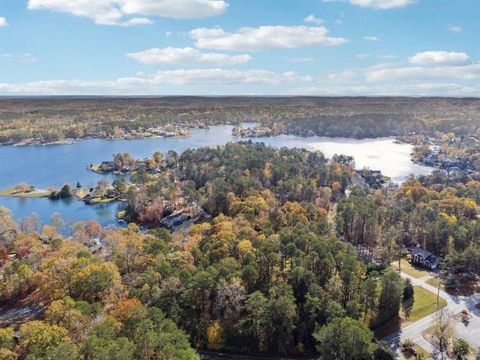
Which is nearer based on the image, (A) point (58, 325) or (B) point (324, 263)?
(A) point (58, 325)

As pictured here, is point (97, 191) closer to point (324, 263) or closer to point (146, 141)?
point (324, 263)

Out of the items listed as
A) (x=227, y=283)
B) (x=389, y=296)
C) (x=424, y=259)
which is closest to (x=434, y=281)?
(x=424, y=259)

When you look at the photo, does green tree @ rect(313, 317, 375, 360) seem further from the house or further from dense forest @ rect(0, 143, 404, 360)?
the house

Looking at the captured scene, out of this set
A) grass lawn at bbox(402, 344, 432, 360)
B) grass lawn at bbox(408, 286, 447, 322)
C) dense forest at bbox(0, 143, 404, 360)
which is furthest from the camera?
grass lawn at bbox(408, 286, 447, 322)

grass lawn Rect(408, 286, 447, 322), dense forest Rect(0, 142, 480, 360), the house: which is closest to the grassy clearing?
dense forest Rect(0, 142, 480, 360)

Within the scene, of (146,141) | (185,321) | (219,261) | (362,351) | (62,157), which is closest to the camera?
(362,351)

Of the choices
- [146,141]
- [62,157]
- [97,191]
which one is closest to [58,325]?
[97,191]
